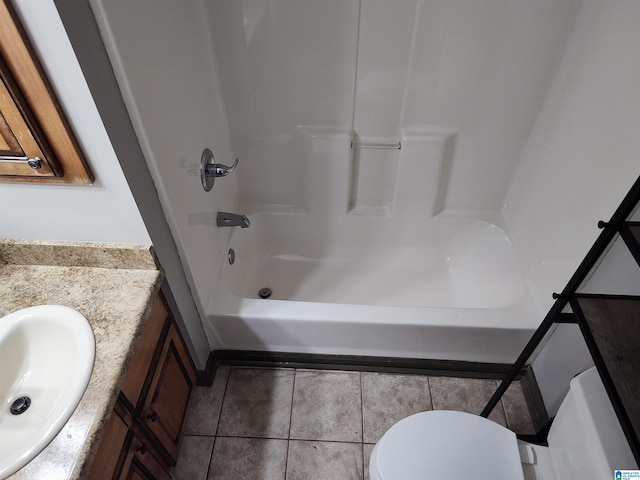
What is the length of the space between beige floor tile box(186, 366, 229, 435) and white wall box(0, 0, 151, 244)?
860 millimetres

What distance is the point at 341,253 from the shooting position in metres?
2.01

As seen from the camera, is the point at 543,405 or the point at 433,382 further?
the point at 433,382

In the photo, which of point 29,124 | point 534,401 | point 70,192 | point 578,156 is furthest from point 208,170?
point 534,401

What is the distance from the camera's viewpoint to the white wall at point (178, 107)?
2.78 ft

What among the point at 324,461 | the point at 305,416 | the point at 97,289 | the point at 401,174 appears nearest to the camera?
the point at 97,289

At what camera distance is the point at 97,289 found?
98 centimetres

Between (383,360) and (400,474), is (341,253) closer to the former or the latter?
(383,360)

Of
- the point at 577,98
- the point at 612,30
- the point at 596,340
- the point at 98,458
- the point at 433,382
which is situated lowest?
→ the point at 433,382

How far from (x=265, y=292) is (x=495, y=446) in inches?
45.1

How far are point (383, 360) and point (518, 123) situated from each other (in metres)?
1.12

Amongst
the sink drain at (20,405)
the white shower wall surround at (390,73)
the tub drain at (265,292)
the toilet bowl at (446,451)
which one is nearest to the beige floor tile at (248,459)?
the toilet bowl at (446,451)

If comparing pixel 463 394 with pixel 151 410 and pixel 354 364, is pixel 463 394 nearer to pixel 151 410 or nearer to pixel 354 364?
pixel 354 364

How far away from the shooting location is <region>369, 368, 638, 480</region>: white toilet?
882 millimetres

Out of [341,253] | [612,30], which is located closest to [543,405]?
[341,253]
